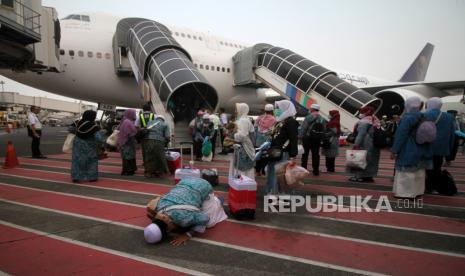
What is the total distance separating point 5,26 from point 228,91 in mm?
12473

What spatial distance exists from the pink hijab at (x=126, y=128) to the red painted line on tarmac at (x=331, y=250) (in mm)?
2918

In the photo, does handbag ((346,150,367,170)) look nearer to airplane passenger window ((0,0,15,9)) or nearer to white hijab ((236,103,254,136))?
white hijab ((236,103,254,136))

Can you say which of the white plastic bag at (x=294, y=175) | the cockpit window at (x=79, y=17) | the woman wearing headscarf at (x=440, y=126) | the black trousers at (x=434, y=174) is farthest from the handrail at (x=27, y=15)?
the black trousers at (x=434, y=174)

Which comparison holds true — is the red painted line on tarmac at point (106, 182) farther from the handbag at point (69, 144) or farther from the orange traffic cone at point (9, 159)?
the handbag at point (69, 144)

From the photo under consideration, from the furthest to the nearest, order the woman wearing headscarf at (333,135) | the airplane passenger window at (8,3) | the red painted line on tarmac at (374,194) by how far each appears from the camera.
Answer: the airplane passenger window at (8,3)
the woman wearing headscarf at (333,135)
the red painted line on tarmac at (374,194)

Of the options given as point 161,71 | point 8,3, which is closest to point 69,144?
point 8,3

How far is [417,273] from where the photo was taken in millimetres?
2727

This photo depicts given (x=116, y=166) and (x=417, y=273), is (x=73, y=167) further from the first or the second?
(x=417, y=273)

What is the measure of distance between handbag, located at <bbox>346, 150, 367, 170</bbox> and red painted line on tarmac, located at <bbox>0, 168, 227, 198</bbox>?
116 inches

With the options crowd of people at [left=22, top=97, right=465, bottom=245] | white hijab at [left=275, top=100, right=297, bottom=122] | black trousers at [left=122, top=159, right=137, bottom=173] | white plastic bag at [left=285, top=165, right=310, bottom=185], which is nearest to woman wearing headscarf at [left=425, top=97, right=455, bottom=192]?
crowd of people at [left=22, top=97, right=465, bottom=245]

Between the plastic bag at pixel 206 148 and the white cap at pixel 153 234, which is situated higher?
the plastic bag at pixel 206 148

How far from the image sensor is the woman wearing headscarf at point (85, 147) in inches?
256

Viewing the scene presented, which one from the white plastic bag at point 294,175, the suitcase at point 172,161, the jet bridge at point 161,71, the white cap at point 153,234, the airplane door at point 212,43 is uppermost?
the airplane door at point 212,43

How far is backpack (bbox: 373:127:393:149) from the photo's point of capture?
6.26 meters
